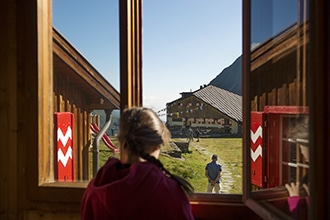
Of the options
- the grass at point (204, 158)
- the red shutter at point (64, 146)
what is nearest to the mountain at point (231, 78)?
the grass at point (204, 158)

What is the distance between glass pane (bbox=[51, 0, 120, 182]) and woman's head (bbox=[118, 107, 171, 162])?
47cm

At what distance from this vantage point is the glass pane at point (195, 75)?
1.88m

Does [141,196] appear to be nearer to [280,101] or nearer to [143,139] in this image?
[143,139]

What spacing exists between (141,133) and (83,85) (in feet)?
2.75

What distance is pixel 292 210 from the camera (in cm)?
122

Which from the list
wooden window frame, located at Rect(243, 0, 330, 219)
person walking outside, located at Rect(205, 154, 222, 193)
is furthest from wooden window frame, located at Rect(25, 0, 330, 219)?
person walking outside, located at Rect(205, 154, 222, 193)

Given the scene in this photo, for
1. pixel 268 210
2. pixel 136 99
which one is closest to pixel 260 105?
pixel 268 210

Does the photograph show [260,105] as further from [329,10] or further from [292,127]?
[329,10]

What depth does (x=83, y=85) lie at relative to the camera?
1942 millimetres

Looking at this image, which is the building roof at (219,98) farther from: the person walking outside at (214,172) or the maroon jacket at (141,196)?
the maroon jacket at (141,196)

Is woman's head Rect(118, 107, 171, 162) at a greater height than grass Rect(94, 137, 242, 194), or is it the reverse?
woman's head Rect(118, 107, 171, 162)

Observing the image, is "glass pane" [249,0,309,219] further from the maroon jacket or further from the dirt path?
the dirt path

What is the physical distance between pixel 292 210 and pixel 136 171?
60cm

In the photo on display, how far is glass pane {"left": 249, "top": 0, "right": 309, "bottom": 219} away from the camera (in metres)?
1.14
